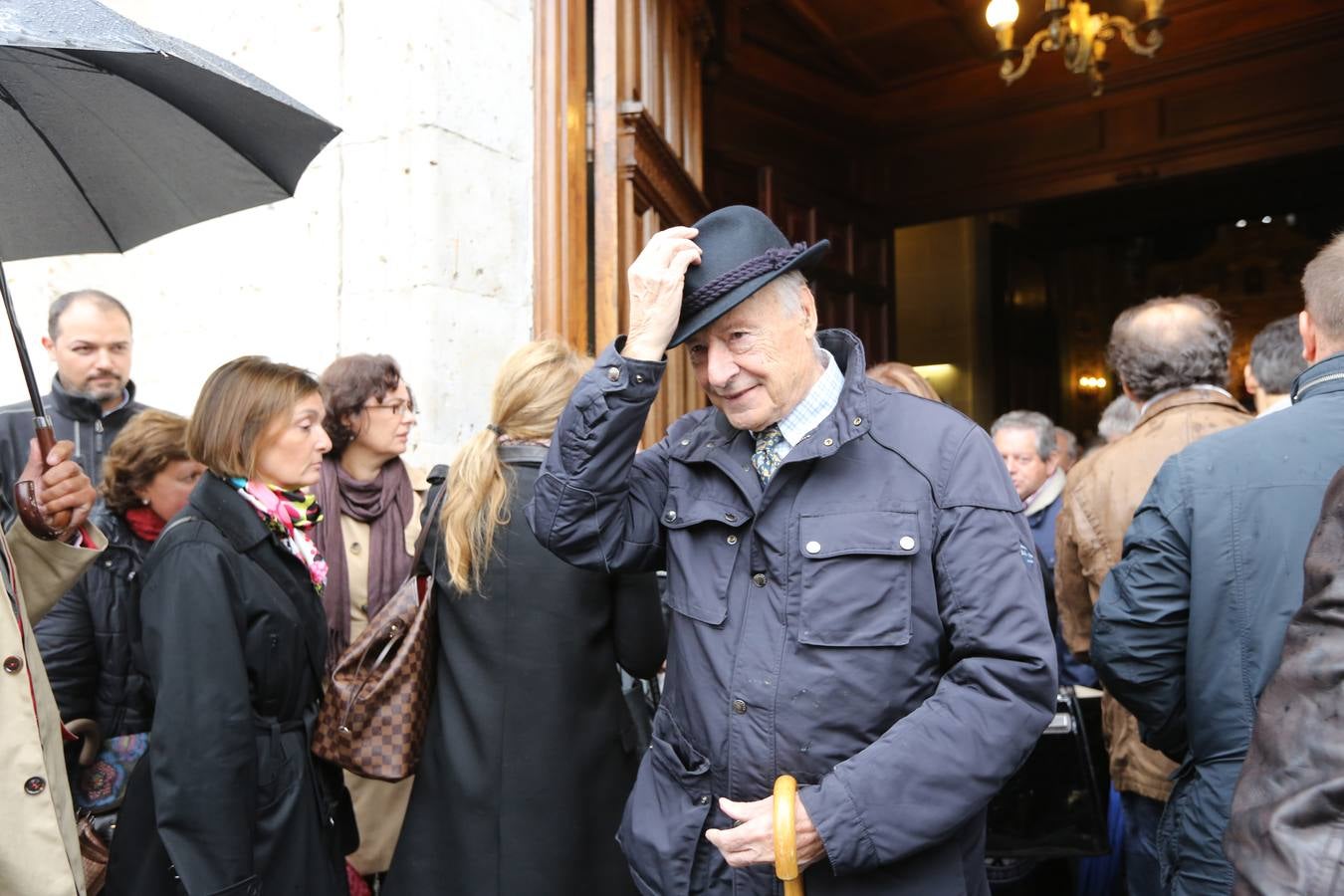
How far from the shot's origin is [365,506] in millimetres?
3461

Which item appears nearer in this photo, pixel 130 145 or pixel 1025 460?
pixel 130 145

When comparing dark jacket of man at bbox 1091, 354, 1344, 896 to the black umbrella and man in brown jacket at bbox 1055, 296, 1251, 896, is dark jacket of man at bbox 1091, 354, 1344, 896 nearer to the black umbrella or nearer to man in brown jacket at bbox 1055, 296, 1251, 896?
man in brown jacket at bbox 1055, 296, 1251, 896

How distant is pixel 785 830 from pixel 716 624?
39cm

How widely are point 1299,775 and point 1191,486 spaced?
3.98 feet

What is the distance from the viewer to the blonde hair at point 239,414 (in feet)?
8.23

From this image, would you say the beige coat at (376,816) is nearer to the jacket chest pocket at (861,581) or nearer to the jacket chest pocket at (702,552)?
the jacket chest pocket at (702,552)

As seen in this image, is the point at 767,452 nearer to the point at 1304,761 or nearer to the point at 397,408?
the point at 1304,761

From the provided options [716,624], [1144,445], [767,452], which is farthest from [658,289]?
[1144,445]

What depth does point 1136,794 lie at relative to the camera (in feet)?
9.14

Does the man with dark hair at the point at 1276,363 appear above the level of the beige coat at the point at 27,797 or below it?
above

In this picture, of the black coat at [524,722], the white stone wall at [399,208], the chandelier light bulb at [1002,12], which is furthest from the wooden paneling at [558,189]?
the chandelier light bulb at [1002,12]

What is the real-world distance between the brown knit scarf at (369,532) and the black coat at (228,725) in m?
0.78

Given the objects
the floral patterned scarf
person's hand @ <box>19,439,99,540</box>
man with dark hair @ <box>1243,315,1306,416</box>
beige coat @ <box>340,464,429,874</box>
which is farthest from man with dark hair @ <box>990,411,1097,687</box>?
person's hand @ <box>19,439,99,540</box>

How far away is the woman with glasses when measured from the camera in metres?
3.28
